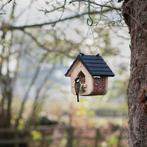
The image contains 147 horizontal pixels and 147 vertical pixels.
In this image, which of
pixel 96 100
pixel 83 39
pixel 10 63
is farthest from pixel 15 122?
pixel 83 39

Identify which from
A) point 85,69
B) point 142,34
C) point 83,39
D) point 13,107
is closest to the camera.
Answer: point 142,34

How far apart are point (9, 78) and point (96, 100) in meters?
2.93

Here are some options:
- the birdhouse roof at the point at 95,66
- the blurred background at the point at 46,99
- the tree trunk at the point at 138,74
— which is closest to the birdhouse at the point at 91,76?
the birdhouse roof at the point at 95,66

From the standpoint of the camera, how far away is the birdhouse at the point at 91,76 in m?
4.04

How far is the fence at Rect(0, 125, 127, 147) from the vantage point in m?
11.0

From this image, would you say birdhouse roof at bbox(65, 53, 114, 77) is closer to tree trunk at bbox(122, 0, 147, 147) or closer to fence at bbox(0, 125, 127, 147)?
tree trunk at bbox(122, 0, 147, 147)

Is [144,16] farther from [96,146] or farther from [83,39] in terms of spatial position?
[96,146]

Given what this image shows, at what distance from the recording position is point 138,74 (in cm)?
380

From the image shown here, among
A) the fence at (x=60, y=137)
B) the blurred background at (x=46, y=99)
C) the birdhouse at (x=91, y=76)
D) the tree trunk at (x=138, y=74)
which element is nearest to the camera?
the tree trunk at (x=138, y=74)

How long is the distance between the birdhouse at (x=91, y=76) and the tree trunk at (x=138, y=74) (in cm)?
27

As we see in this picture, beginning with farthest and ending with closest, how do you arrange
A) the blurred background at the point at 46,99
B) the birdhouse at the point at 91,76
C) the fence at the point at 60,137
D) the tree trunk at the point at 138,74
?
the fence at the point at 60,137
the blurred background at the point at 46,99
the birdhouse at the point at 91,76
the tree trunk at the point at 138,74

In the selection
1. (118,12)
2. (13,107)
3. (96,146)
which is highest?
(118,12)

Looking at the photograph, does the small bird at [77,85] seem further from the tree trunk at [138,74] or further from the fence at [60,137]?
the fence at [60,137]

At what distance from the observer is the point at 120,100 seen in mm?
12812
